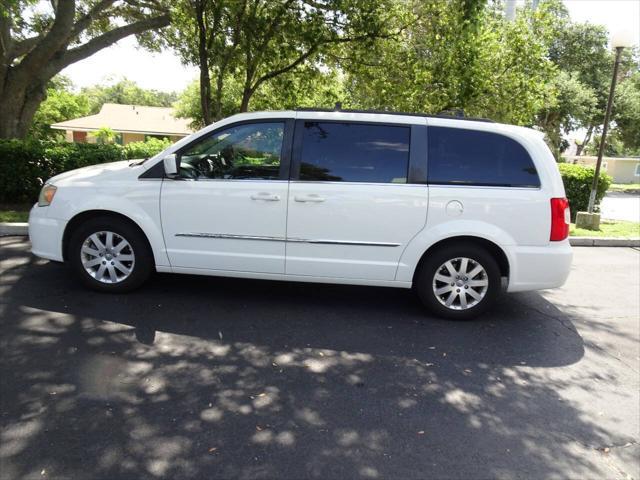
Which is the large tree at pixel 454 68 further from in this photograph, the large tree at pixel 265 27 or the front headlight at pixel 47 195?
the front headlight at pixel 47 195

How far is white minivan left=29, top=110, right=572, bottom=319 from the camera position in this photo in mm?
4625

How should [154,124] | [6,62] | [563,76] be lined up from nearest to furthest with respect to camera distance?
[6,62] < [563,76] < [154,124]

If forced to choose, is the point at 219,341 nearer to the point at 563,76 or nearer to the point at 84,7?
the point at 84,7

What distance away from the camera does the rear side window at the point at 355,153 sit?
15.3ft

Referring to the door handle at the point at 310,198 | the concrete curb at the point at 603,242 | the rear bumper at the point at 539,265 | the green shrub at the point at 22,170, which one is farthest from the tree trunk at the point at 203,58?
the concrete curb at the point at 603,242

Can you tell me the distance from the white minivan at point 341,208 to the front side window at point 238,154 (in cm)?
1

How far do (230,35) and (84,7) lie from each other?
8.38 metres

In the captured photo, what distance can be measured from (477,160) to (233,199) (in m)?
2.38

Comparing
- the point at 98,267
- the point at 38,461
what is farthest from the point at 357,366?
the point at 98,267

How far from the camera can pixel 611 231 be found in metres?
10.4

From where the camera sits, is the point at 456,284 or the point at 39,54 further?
the point at 39,54

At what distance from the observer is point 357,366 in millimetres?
3816

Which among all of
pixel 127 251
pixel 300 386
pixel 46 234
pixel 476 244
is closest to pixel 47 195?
pixel 46 234

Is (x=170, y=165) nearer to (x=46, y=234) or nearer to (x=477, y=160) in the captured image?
(x=46, y=234)
